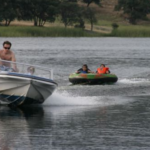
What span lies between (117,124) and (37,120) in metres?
2.29

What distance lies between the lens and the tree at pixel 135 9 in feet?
475

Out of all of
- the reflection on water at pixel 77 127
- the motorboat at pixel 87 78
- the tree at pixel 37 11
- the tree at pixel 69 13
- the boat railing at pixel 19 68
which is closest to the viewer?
the reflection on water at pixel 77 127

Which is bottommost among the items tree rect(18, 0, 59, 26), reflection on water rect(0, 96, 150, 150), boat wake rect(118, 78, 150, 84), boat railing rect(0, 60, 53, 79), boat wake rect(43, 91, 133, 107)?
tree rect(18, 0, 59, 26)

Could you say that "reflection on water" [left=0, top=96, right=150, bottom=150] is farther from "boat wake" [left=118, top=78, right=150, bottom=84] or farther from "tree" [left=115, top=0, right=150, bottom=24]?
"tree" [left=115, top=0, right=150, bottom=24]

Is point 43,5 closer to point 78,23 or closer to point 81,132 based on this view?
point 78,23

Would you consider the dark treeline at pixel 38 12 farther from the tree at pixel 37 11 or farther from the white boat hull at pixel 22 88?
the white boat hull at pixel 22 88

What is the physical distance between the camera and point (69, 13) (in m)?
128

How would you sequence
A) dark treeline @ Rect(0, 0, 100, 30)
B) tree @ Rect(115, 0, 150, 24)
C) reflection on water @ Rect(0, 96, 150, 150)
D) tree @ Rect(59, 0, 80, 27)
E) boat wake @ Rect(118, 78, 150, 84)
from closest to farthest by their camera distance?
reflection on water @ Rect(0, 96, 150, 150) → boat wake @ Rect(118, 78, 150, 84) → dark treeline @ Rect(0, 0, 100, 30) → tree @ Rect(59, 0, 80, 27) → tree @ Rect(115, 0, 150, 24)

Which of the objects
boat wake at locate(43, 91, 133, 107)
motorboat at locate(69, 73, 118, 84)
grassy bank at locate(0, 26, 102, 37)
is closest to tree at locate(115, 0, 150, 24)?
grassy bank at locate(0, 26, 102, 37)

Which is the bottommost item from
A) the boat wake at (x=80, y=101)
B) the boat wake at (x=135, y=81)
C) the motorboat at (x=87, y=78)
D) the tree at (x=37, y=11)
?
the tree at (x=37, y=11)

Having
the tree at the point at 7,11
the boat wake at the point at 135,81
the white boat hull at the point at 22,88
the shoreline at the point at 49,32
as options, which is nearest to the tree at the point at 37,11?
the tree at the point at 7,11

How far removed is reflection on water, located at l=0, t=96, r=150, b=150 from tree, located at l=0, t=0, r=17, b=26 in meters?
92.4

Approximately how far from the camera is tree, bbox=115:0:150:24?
14488 cm

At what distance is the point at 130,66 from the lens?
48.2m
